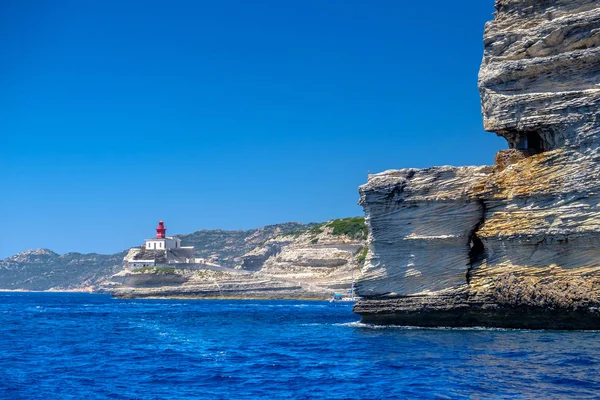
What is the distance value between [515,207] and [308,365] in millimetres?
13208

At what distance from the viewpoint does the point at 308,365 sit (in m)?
25.2

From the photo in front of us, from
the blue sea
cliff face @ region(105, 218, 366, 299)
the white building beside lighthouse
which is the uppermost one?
the white building beside lighthouse

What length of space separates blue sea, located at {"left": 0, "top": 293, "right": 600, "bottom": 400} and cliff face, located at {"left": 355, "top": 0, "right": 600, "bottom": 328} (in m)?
1.46

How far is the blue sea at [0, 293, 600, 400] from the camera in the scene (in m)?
19.8

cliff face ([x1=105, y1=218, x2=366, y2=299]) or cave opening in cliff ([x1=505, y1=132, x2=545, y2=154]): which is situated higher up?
cave opening in cliff ([x1=505, y1=132, x2=545, y2=154])

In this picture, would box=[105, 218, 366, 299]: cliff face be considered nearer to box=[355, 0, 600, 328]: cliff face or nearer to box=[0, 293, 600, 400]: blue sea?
box=[355, 0, 600, 328]: cliff face

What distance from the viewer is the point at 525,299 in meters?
32.1

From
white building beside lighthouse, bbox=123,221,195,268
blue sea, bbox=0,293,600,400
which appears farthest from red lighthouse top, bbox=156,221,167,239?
blue sea, bbox=0,293,600,400

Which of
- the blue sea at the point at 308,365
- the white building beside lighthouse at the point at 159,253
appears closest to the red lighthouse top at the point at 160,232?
the white building beside lighthouse at the point at 159,253

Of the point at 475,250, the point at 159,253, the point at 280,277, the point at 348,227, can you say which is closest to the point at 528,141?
the point at 475,250

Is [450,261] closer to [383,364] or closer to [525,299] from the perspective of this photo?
[525,299]

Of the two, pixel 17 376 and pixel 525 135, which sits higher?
pixel 525 135

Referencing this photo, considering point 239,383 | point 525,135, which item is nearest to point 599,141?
point 525,135

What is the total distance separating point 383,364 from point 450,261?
11.4 m
